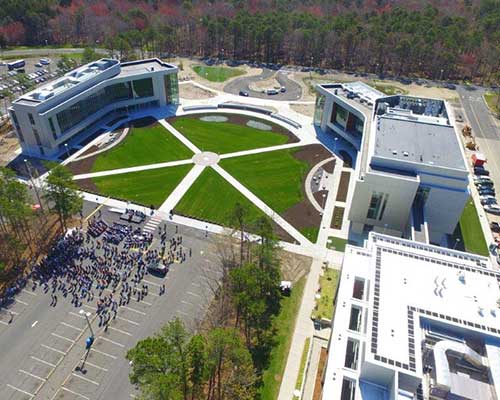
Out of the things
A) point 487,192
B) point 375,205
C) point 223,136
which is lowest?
point 487,192

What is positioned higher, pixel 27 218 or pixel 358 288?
pixel 358 288

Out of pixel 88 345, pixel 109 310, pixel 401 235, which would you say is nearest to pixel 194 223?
pixel 109 310

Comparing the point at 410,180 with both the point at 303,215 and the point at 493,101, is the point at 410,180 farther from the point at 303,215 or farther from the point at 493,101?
the point at 493,101

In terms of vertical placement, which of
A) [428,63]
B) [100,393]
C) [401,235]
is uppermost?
[428,63]

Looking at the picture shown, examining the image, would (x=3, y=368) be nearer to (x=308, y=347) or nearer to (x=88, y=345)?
(x=88, y=345)

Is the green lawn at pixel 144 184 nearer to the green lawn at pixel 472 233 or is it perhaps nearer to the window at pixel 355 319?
the window at pixel 355 319

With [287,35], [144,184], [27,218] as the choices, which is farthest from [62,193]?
[287,35]
